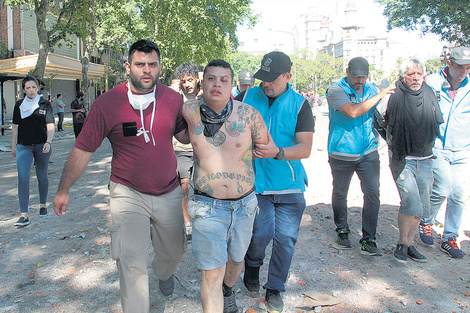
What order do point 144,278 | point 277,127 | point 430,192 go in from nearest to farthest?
point 144,278 < point 277,127 < point 430,192

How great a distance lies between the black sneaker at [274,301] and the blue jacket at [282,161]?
855 mm

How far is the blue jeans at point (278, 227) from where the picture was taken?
380 centimetres

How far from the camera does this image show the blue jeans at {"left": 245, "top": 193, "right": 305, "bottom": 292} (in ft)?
12.5

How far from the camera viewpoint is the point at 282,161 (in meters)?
3.79

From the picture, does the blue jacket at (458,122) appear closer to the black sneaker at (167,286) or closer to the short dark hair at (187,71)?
the short dark hair at (187,71)

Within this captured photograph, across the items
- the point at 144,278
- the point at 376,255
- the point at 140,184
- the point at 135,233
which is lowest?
the point at 376,255

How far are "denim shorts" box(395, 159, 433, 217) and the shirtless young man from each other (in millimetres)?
2138

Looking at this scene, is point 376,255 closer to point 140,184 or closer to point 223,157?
point 223,157

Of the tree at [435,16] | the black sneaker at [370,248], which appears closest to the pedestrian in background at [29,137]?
the black sneaker at [370,248]

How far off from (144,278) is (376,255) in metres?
2.77

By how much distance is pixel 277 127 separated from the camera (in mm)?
3822

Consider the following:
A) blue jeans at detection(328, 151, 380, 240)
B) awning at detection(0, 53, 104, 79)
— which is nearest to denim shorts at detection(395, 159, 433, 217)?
blue jeans at detection(328, 151, 380, 240)

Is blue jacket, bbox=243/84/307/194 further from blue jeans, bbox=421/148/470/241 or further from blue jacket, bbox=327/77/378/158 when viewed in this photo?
blue jeans, bbox=421/148/470/241

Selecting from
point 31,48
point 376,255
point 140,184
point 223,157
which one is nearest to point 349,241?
point 376,255
